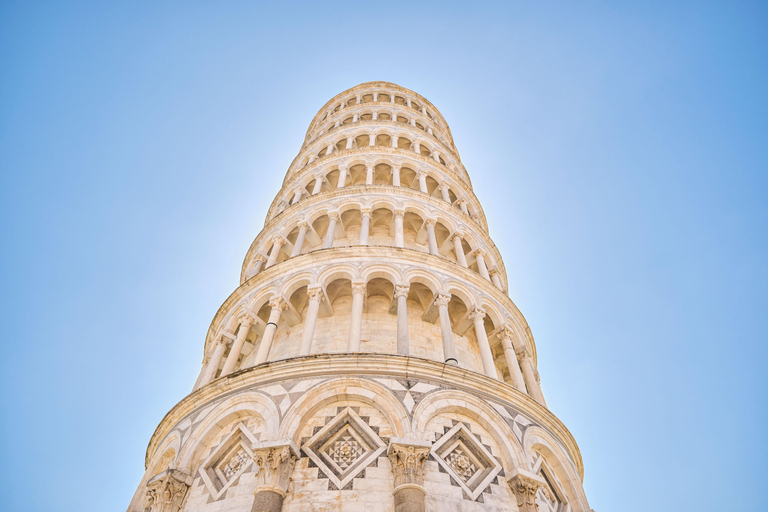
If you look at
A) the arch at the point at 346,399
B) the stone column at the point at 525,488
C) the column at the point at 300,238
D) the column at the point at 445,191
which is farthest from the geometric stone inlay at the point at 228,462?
the column at the point at 445,191

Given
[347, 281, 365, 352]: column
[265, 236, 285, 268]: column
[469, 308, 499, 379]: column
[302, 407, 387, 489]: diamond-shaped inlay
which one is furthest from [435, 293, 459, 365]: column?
[265, 236, 285, 268]: column

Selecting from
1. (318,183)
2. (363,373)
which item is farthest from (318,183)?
(363,373)

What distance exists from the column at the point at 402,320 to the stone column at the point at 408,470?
2687 millimetres

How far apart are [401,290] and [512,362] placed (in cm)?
339

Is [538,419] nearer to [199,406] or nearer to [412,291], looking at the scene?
[412,291]

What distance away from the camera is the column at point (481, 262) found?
17.5 metres

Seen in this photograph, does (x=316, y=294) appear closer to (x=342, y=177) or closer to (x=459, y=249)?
(x=459, y=249)

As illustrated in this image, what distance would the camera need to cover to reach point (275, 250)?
17781mm

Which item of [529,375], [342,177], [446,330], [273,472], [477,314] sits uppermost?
[342,177]

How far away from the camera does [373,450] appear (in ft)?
31.8

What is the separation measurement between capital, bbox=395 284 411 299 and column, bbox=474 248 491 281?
4.20 metres

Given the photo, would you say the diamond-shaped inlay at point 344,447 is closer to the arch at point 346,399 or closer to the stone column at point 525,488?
the arch at point 346,399

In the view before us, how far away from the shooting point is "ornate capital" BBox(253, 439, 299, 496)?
8.93 m

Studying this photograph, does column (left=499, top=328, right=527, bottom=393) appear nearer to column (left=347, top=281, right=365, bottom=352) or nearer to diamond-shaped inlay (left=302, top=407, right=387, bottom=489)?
column (left=347, top=281, right=365, bottom=352)
